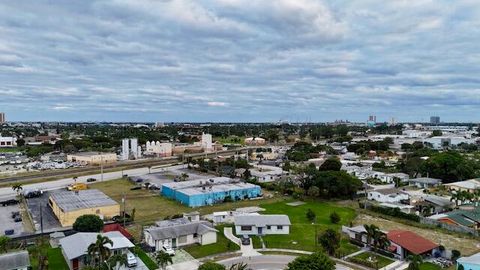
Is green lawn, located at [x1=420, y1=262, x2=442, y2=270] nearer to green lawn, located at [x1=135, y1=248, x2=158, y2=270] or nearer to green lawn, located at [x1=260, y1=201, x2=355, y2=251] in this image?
green lawn, located at [x1=260, y1=201, x2=355, y2=251]

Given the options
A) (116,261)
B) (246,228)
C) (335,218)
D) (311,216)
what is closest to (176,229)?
(246,228)

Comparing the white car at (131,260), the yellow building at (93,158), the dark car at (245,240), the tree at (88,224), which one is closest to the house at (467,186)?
the dark car at (245,240)

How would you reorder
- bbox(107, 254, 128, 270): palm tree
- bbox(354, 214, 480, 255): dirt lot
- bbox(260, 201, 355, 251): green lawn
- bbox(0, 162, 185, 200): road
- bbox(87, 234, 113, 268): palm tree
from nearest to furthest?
bbox(107, 254, 128, 270): palm tree, bbox(87, 234, 113, 268): palm tree, bbox(354, 214, 480, 255): dirt lot, bbox(260, 201, 355, 251): green lawn, bbox(0, 162, 185, 200): road

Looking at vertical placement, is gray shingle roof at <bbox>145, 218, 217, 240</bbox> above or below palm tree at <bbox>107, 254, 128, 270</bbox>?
below

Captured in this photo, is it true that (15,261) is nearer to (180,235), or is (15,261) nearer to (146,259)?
(146,259)

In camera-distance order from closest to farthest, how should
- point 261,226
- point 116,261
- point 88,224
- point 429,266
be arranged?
1. point 116,261
2. point 429,266
3. point 88,224
4. point 261,226

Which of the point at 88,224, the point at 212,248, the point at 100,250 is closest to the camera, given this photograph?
A: the point at 100,250

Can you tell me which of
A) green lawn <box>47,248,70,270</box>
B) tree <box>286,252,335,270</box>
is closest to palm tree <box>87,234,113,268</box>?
green lawn <box>47,248,70,270</box>
